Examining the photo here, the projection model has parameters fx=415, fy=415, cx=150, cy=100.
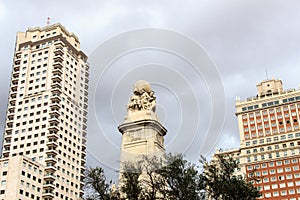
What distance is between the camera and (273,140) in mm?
117500

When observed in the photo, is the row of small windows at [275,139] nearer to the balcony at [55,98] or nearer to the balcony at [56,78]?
the balcony at [55,98]

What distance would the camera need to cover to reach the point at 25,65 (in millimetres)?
124188

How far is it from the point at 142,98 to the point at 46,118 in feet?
266

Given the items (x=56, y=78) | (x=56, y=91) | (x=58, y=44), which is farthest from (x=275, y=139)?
(x=58, y=44)

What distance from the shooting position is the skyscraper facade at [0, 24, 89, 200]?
97125 millimetres

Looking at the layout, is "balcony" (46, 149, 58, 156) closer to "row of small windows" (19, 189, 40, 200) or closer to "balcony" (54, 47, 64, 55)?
"row of small windows" (19, 189, 40, 200)

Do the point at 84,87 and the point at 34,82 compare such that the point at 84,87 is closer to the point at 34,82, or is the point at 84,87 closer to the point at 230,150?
the point at 34,82

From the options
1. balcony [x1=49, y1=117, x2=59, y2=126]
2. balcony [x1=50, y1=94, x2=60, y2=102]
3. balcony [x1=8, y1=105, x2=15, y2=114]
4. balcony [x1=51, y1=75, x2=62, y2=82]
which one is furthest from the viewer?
balcony [x1=51, y1=75, x2=62, y2=82]

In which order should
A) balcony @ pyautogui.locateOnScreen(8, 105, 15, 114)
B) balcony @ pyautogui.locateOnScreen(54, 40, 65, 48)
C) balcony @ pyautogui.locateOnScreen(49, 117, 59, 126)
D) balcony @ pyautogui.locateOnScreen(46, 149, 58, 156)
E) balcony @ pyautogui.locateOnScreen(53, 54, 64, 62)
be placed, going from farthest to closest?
balcony @ pyautogui.locateOnScreen(54, 40, 65, 48) → balcony @ pyautogui.locateOnScreen(53, 54, 64, 62) → balcony @ pyautogui.locateOnScreen(8, 105, 15, 114) → balcony @ pyautogui.locateOnScreen(49, 117, 59, 126) → balcony @ pyautogui.locateOnScreen(46, 149, 58, 156)

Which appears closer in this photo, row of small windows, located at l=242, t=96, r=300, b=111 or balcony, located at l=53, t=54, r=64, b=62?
row of small windows, located at l=242, t=96, r=300, b=111

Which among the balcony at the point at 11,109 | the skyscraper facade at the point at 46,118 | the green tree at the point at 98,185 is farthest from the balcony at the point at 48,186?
the green tree at the point at 98,185

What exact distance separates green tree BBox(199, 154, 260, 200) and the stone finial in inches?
469

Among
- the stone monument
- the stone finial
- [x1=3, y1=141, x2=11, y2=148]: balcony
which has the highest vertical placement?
[x1=3, y1=141, x2=11, y2=148]: balcony

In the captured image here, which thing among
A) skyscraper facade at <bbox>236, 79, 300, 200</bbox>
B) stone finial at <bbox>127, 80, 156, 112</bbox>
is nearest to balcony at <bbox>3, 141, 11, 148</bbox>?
skyscraper facade at <bbox>236, 79, 300, 200</bbox>
